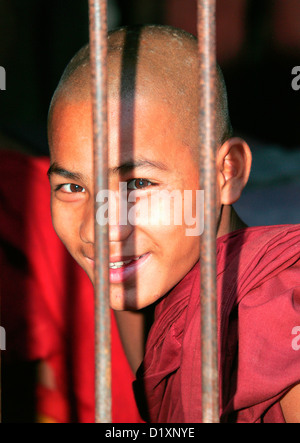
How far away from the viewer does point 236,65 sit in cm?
219

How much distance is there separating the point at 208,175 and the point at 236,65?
1.30 m

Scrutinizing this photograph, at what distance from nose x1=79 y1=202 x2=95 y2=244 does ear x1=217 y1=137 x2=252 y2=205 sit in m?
0.27

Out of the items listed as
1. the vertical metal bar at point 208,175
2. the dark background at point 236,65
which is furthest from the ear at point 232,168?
the dark background at point 236,65

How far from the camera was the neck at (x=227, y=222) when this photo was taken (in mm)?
1473

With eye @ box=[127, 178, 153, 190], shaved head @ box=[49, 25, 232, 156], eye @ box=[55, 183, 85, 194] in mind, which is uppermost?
shaved head @ box=[49, 25, 232, 156]

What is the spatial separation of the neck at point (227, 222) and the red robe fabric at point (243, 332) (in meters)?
0.05

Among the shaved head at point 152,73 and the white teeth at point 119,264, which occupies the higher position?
the shaved head at point 152,73

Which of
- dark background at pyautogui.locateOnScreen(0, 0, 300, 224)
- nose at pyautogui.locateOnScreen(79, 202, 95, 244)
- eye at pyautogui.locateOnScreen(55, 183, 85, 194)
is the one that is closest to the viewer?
nose at pyautogui.locateOnScreen(79, 202, 95, 244)

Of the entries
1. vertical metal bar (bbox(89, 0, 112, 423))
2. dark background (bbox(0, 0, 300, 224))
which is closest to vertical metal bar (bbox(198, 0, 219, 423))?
vertical metal bar (bbox(89, 0, 112, 423))

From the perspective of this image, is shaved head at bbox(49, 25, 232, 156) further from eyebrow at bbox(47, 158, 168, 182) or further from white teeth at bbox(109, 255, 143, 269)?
white teeth at bbox(109, 255, 143, 269)

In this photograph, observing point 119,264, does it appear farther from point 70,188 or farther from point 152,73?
point 152,73

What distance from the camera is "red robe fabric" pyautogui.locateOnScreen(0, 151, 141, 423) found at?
186 cm

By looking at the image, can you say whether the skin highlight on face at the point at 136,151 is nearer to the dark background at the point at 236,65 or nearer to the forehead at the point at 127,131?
the forehead at the point at 127,131

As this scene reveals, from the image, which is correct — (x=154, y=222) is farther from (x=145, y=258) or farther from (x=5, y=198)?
(x=5, y=198)
